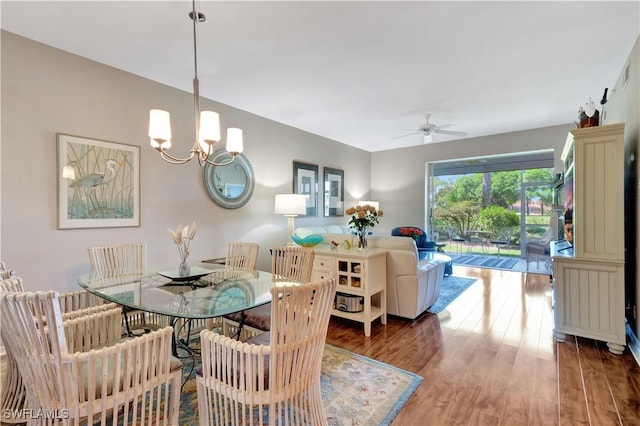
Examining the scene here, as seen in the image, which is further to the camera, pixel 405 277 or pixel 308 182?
pixel 308 182

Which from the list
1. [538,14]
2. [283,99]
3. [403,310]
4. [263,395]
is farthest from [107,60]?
[403,310]

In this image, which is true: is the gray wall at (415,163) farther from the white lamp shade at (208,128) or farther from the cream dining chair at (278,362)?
the cream dining chair at (278,362)

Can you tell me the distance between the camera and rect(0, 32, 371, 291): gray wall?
99.3 inches

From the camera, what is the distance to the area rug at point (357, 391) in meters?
1.82

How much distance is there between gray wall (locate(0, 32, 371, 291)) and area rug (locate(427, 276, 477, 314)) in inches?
107

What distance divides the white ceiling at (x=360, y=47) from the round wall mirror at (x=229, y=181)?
0.78m

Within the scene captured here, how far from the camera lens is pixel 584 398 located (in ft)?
6.47

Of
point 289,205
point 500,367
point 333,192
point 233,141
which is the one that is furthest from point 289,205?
point 500,367

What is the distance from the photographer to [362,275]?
10.1 ft

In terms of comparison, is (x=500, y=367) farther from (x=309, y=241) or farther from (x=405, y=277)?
(x=309, y=241)

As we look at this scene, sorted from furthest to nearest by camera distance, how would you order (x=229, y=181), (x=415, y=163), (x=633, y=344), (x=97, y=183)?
1. (x=415, y=163)
2. (x=229, y=181)
3. (x=97, y=183)
4. (x=633, y=344)

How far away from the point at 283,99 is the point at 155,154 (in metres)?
1.70

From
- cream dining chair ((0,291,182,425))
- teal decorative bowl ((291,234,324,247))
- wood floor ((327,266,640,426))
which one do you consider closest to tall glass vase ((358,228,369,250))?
teal decorative bowl ((291,234,324,247))

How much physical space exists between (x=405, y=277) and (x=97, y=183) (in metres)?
3.31
